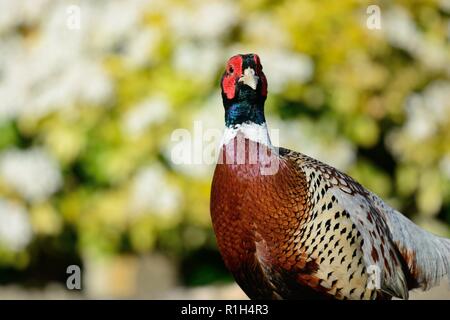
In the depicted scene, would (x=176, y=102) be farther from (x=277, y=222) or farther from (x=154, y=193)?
(x=277, y=222)

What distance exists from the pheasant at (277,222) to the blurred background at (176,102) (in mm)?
2822

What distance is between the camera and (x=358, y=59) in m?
6.17

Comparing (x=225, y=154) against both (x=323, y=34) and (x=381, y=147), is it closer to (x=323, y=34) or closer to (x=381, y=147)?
(x=323, y=34)

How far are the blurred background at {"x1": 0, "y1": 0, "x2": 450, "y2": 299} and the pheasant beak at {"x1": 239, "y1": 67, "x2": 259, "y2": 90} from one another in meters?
2.93

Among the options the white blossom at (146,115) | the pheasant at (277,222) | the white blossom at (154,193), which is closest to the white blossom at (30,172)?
the white blossom at (154,193)

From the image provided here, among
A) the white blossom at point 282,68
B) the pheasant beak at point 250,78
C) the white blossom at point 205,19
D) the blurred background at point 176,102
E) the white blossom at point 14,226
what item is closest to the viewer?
the pheasant beak at point 250,78

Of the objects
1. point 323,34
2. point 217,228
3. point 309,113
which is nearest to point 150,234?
point 309,113

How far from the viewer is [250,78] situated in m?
2.68

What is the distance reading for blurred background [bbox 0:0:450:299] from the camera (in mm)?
6031

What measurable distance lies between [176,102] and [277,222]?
344cm

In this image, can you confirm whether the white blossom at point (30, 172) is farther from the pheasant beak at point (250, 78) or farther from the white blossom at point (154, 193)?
the pheasant beak at point (250, 78)

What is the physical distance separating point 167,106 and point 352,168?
5.03ft

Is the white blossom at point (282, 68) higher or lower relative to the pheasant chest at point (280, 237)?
higher

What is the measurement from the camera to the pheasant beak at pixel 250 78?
8.79 feet
